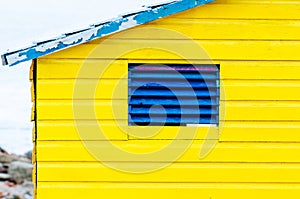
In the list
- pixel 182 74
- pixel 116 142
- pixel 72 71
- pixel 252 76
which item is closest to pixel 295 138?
pixel 252 76

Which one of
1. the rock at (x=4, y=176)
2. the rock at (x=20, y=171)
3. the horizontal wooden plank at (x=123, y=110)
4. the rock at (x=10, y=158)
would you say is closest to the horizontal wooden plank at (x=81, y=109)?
the horizontal wooden plank at (x=123, y=110)

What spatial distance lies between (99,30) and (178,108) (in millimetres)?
1010

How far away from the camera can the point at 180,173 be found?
6.57m

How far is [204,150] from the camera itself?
660 centimetres

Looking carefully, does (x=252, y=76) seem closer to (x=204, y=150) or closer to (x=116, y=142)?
(x=204, y=150)

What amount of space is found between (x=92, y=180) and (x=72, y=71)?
968 millimetres

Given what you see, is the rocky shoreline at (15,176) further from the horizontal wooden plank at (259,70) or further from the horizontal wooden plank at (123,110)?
the horizontal wooden plank at (259,70)

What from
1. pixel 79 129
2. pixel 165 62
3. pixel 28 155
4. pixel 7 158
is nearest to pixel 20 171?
pixel 7 158

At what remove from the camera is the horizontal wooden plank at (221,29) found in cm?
655

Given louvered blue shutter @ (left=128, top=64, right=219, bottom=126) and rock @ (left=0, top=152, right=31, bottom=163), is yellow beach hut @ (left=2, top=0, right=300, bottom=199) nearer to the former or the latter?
louvered blue shutter @ (left=128, top=64, right=219, bottom=126)

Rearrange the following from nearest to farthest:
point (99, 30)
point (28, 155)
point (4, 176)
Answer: point (99, 30)
point (4, 176)
point (28, 155)

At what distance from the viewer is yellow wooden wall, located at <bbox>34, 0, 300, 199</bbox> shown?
257 inches

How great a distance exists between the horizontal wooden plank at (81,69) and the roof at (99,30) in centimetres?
18

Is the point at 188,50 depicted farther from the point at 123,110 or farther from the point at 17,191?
the point at 17,191
